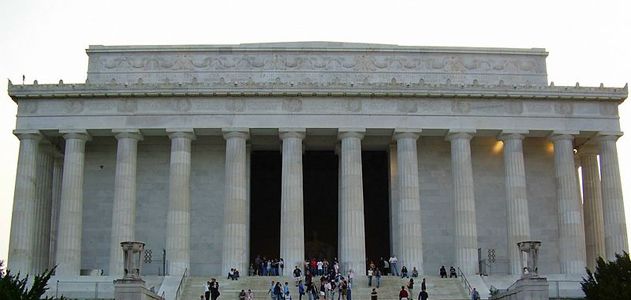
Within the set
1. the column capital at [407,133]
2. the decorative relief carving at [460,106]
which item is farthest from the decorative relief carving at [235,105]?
the decorative relief carving at [460,106]

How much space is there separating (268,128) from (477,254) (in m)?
15.8

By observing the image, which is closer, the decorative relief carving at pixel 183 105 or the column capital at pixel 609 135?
the decorative relief carving at pixel 183 105

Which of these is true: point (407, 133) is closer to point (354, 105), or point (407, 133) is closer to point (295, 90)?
point (354, 105)

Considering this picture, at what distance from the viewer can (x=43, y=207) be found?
62156 mm

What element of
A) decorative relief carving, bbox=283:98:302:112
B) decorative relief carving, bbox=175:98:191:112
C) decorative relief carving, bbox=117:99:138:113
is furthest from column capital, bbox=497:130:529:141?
decorative relief carving, bbox=117:99:138:113

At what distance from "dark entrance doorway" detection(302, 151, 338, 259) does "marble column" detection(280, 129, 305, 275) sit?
29.4 ft

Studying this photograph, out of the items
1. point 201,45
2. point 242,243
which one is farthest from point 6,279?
point 201,45

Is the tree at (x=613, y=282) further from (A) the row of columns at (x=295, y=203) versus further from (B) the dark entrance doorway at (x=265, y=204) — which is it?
(B) the dark entrance doorway at (x=265, y=204)

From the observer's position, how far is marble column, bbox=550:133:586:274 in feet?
195

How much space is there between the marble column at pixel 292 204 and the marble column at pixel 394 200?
21.7ft

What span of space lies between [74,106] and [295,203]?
52.5 ft

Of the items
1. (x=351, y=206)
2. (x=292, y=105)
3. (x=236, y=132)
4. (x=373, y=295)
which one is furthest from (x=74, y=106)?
(x=373, y=295)

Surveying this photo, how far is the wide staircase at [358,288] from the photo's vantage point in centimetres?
5175

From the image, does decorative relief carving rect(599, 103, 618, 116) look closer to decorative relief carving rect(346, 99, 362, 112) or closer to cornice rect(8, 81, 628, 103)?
cornice rect(8, 81, 628, 103)
